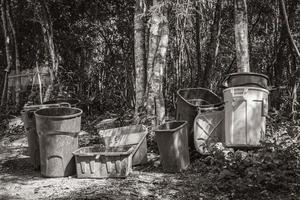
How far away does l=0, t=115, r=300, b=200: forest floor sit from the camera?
13.7ft

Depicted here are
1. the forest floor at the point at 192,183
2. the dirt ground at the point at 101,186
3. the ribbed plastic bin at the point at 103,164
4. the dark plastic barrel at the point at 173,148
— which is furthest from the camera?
the dark plastic barrel at the point at 173,148

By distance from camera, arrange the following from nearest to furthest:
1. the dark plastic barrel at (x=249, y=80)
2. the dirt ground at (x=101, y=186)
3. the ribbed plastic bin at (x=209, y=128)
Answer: the dirt ground at (x=101, y=186) < the dark plastic barrel at (x=249, y=80) < the ribbed plastic bin at (x=209, y=128)

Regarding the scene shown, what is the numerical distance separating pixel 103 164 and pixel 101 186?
0.45 metres

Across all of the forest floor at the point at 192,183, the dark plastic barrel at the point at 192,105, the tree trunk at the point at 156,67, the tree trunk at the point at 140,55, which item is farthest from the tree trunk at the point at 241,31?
the forest floor at the point at 192,183

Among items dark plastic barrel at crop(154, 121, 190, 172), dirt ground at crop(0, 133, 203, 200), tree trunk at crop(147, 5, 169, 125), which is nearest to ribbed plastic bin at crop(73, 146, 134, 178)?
dirt ground at crop(0, 133, 203, 200)

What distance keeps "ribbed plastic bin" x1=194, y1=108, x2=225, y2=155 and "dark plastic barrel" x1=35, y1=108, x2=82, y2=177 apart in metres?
1.78

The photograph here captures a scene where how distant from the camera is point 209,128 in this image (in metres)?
5.84

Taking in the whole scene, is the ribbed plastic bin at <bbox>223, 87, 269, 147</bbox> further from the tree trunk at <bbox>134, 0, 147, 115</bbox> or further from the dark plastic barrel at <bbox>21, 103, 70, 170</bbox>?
the dark plastic barrel at <bbox>21, 103, 70, 170</bbox>

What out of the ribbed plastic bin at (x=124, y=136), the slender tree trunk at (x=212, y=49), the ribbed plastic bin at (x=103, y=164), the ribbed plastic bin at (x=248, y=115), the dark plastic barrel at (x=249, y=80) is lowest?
the ribbed plastic bin at (x=103, y=164)

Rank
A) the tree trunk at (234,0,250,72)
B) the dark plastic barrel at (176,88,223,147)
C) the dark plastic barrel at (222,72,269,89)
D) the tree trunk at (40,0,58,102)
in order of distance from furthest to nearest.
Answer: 1. the tree trunk at (40,0,58,102)
2. the tree trunk at (234,0,250,72)
3. the dark plastic barrel at (176,88,223,147)
4. the dark plastic barrel at (222,72,269,89)

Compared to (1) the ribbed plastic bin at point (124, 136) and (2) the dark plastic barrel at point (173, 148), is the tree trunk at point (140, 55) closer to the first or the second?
(1) the ribbed plastic bin at point (124, 136)

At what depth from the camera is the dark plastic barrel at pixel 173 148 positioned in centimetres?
520

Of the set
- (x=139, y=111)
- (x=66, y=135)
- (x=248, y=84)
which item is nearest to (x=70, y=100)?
(x=139, y=111)

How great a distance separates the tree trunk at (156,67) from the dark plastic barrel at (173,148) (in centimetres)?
145
